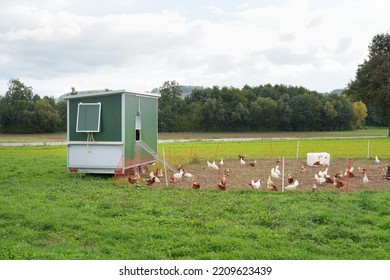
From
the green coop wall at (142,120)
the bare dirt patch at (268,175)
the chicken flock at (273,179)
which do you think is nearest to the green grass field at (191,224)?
the chicken flock at (273,179)

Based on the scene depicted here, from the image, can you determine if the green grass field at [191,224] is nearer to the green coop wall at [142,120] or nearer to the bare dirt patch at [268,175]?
the bare dirt patch at [268,175]

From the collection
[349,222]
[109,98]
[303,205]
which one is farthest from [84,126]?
[349,222]

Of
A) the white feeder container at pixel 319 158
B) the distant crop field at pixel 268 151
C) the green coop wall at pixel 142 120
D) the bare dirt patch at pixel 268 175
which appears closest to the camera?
the bare dirt patch at pixel 268 175

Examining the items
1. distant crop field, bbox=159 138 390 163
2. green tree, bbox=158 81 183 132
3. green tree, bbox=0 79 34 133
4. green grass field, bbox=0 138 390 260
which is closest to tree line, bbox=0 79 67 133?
green tree, bbox=0 79 34 133

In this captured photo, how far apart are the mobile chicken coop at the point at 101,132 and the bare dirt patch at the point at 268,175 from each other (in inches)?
81.5

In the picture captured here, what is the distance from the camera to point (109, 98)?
17.7 metres

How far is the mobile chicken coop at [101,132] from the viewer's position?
17562mm

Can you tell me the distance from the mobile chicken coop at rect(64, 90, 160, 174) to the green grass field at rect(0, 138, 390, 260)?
133 inches

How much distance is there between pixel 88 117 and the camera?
1777 cm

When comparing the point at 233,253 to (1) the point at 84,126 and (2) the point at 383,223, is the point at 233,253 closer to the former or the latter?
(2) the point at 383,223

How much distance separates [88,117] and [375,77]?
40788 mm

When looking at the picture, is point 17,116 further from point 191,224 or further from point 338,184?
point 191,224

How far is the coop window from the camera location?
57.8 feet

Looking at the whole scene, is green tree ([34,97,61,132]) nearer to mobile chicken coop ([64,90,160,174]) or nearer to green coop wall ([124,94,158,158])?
green coop wall ([124,94,158,158])
